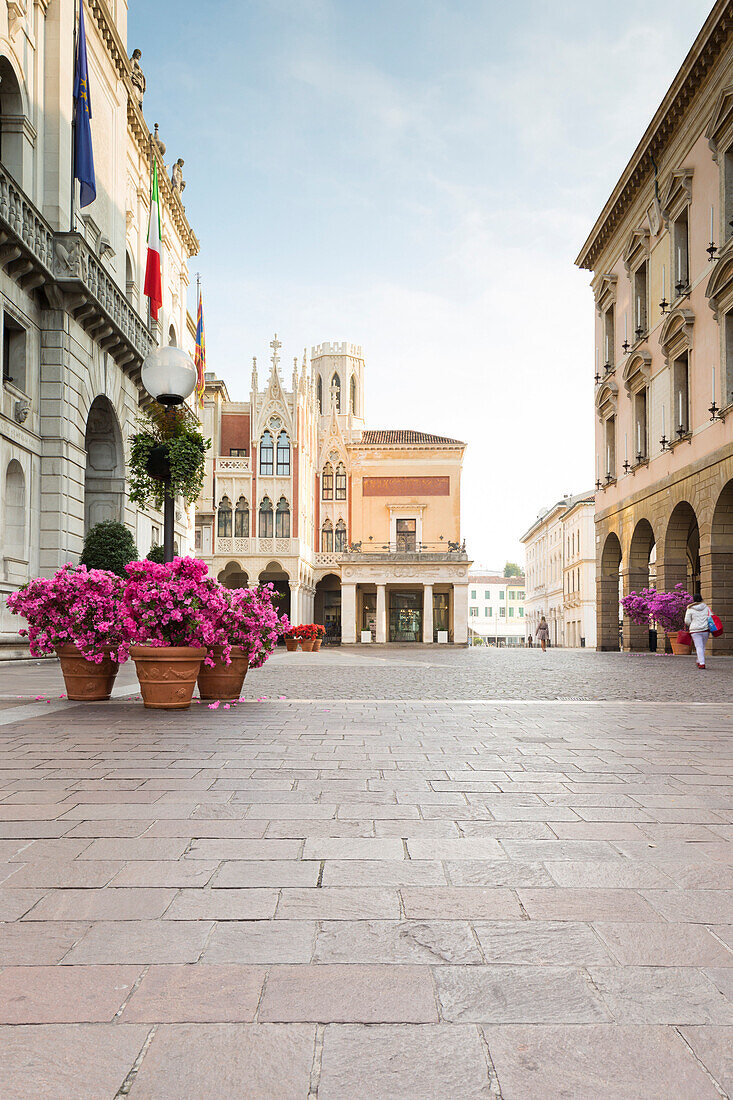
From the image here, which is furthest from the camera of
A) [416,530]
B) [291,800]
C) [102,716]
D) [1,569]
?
[416,530]

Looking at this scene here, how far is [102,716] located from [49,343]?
14.7 m

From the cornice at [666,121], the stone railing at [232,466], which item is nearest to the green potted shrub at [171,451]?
the cornice at [666,121]

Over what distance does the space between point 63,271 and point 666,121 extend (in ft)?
63.9

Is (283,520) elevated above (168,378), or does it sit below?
above

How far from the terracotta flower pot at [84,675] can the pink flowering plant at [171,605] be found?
105 centimetres

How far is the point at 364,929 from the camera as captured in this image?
286cm

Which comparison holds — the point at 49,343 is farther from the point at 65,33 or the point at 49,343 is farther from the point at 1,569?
the point at 65,33

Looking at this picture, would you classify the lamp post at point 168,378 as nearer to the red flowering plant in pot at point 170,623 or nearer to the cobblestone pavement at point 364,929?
the red flowering plant in pot at point 170,623

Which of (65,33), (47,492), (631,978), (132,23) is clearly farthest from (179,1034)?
(132,23)

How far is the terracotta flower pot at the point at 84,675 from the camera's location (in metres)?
9.63

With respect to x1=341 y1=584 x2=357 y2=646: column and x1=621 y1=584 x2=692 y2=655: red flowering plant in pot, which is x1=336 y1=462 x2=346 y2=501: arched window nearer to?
x1=341 y1=584 x2=357 y2=646: column

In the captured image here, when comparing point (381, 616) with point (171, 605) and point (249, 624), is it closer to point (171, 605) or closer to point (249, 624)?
point (249, 624)

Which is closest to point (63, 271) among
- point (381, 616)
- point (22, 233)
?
point (22, 233)

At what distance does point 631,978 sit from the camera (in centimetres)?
247
